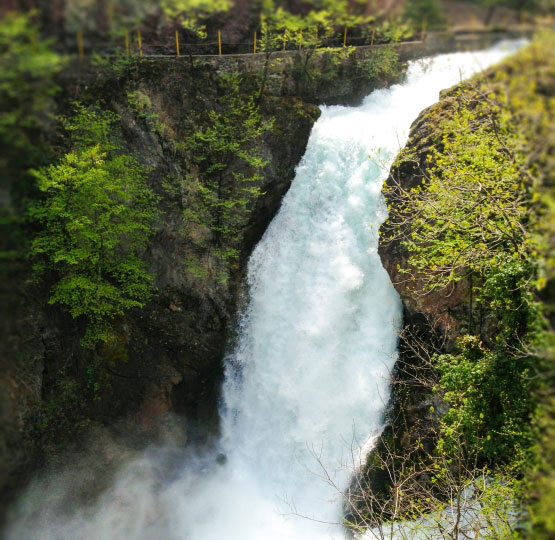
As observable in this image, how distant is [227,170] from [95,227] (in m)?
4.33

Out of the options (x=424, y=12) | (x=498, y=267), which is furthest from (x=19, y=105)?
(x=424, y=12)

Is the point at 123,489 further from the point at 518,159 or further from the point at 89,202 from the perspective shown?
the point at 518,159

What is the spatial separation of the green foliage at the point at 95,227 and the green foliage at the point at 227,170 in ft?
5.46

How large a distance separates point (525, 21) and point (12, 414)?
1449cm

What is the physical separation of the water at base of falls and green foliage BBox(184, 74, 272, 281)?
43.2 inches

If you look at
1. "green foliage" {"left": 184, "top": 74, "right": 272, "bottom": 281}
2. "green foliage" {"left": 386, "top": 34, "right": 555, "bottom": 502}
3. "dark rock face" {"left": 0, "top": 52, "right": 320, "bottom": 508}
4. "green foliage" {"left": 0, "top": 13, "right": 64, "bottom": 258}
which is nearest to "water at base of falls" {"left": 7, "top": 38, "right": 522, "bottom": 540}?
"dark rock face" {"left": 0, "top": 52, "right": 320, "bottom": 508}

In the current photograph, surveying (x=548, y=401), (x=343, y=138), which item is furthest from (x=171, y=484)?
(x=343, y=138)

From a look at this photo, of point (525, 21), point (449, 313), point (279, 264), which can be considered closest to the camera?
point (525, 21)

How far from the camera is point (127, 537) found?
12281mm

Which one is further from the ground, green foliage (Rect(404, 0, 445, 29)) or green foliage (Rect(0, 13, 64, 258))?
green foliage (Rect(404, 0, 445, 29))

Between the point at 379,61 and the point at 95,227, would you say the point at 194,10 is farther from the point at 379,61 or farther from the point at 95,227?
the point at 95,227

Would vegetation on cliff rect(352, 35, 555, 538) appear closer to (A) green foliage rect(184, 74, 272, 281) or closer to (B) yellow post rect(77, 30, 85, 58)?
(A) green foliage rect(184, 74, 272, 281)

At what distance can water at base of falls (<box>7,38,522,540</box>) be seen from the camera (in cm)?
1262

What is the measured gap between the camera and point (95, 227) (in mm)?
12523
